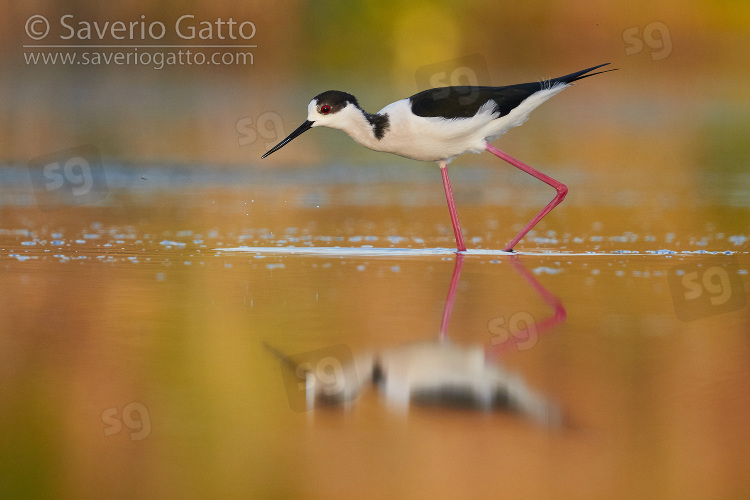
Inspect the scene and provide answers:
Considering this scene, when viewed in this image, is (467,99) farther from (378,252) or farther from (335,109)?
(378,252)

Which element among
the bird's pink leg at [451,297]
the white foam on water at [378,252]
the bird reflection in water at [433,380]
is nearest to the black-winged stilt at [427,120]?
the white foam on water at [378,252]

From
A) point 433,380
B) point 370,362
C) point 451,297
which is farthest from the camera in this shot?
point 451,297

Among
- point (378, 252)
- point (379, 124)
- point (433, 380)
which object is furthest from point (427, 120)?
point (433, 380)

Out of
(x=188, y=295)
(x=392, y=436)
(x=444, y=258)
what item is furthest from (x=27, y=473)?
(x=444, y=258)

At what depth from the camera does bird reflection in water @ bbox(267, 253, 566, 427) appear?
340 cm

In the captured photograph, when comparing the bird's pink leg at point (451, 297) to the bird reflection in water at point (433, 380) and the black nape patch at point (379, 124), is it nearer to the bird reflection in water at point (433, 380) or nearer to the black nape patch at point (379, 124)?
the bird reflection in water at point (433, 380)

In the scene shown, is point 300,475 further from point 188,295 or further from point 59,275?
point 59,275

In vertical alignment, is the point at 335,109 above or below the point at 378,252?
above

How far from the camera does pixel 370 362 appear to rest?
Result: 12.5 feet

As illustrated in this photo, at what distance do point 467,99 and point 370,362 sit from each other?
3244 mm

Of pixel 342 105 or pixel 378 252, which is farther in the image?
pixel 342 105

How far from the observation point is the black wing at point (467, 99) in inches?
261

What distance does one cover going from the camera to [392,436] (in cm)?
309

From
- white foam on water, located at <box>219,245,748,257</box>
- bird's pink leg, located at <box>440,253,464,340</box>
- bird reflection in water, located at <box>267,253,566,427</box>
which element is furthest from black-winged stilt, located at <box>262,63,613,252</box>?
bird reflection in water, located at <box>267,253,566,427</box>
